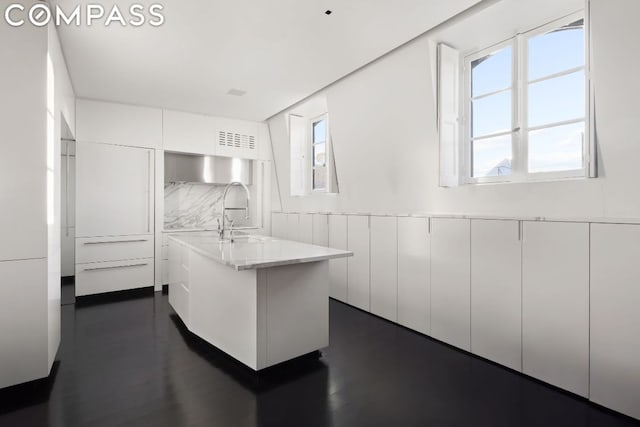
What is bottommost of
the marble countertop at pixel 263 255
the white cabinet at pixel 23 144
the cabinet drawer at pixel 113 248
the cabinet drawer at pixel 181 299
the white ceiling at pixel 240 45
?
the cabinet drawer at pixel 181 299

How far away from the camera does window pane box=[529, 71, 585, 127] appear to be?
2.29 meters

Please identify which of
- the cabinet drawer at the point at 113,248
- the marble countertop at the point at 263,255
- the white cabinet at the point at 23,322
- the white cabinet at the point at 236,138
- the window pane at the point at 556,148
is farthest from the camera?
the white cabinet at the point at 236,138

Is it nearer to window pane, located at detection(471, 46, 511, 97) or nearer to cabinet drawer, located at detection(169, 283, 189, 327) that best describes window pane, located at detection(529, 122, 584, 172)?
window pane, located at detection(471, 46, 511, 97)

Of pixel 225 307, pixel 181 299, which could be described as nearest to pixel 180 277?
pixel 181 299

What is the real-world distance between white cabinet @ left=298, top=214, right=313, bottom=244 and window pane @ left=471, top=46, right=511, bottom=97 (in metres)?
2.64

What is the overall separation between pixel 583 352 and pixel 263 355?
2.03m

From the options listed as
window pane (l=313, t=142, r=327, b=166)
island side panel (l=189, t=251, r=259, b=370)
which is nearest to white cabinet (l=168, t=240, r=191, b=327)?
island side panel (l=189, t=251, r=259, b=370)

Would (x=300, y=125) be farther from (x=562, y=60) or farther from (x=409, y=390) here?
(x=409, y=390)

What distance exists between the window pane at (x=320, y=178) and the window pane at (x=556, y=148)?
2.90 m

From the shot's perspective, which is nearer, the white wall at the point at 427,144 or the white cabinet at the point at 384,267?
the white wall at the point at 427,144

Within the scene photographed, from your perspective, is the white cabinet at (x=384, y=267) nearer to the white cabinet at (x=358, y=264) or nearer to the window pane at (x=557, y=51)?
the white cabinet at (x=358, y=264)

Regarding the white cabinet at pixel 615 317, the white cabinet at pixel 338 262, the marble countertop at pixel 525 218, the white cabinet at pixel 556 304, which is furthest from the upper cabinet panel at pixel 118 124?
the white cabinet at pixel 615 317

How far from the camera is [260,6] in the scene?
2.45 meters

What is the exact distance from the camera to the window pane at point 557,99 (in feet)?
7.50
